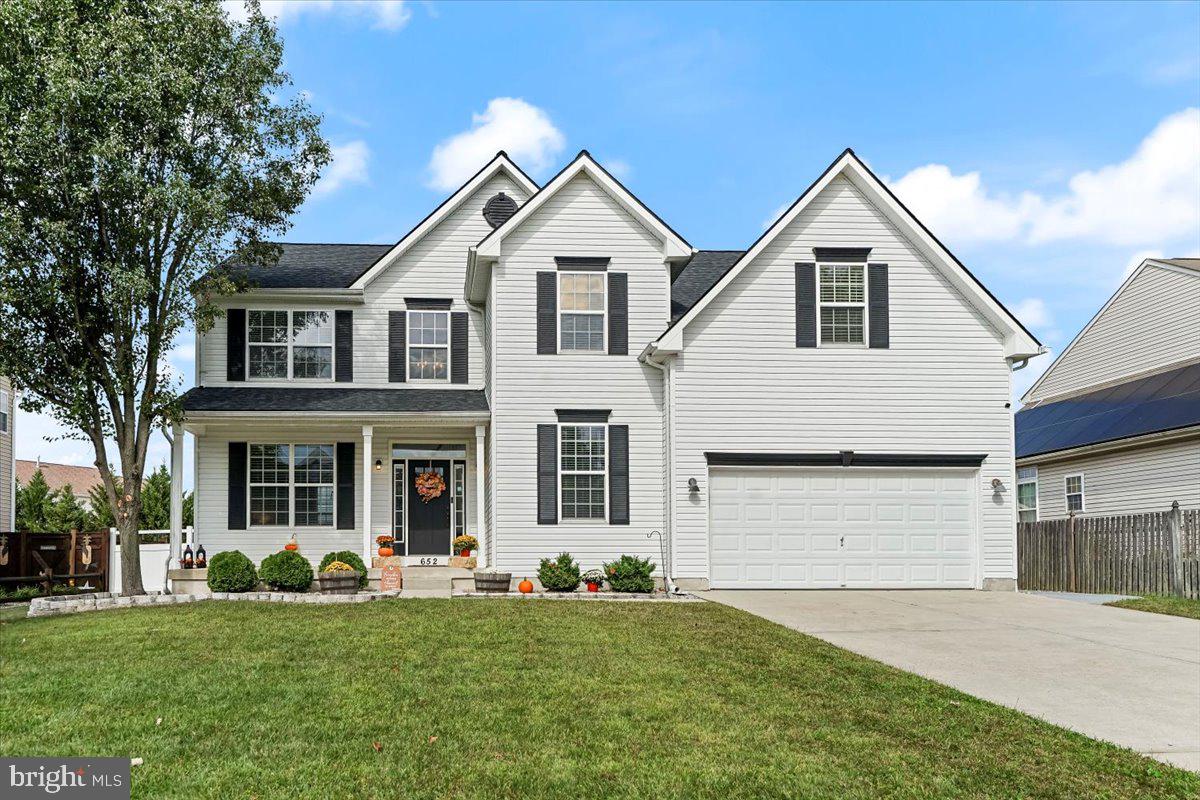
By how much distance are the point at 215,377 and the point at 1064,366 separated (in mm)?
24038

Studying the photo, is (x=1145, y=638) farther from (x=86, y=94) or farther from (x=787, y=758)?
(x=86, y=94)

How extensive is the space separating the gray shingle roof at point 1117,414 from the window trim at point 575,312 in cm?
1186

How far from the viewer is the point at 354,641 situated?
11.8 metres

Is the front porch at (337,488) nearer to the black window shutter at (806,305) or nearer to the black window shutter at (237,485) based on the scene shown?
the black window shutter at (237,485)

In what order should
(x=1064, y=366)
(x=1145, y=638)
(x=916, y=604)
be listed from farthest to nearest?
(x=1064, y=366)
(x=916, y=604)
(x=1145, y=638)

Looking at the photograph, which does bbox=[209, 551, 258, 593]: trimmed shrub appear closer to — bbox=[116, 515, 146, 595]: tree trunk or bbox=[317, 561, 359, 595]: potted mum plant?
bbox=[317, 561, 359, 595]: potted mum plant

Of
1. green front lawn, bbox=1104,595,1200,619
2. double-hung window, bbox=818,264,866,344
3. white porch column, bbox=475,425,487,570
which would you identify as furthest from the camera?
white porch column, bbox=475,425,487,570

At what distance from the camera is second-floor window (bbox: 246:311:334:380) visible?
2150cm

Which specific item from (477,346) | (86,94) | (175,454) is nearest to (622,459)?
Result: (477,346)

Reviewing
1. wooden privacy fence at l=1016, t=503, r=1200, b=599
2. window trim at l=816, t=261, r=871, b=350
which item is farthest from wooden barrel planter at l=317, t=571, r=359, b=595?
wooden privacy fence at l=1016, t=503, r=1200, b=599

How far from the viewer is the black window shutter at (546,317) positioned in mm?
19781

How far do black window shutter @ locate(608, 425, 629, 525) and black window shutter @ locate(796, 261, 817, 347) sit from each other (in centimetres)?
357

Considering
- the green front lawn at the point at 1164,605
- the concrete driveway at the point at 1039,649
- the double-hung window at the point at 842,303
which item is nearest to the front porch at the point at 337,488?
the concrete driveway at the point at 1039,649

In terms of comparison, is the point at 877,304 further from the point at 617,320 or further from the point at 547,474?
the point at 547,474
